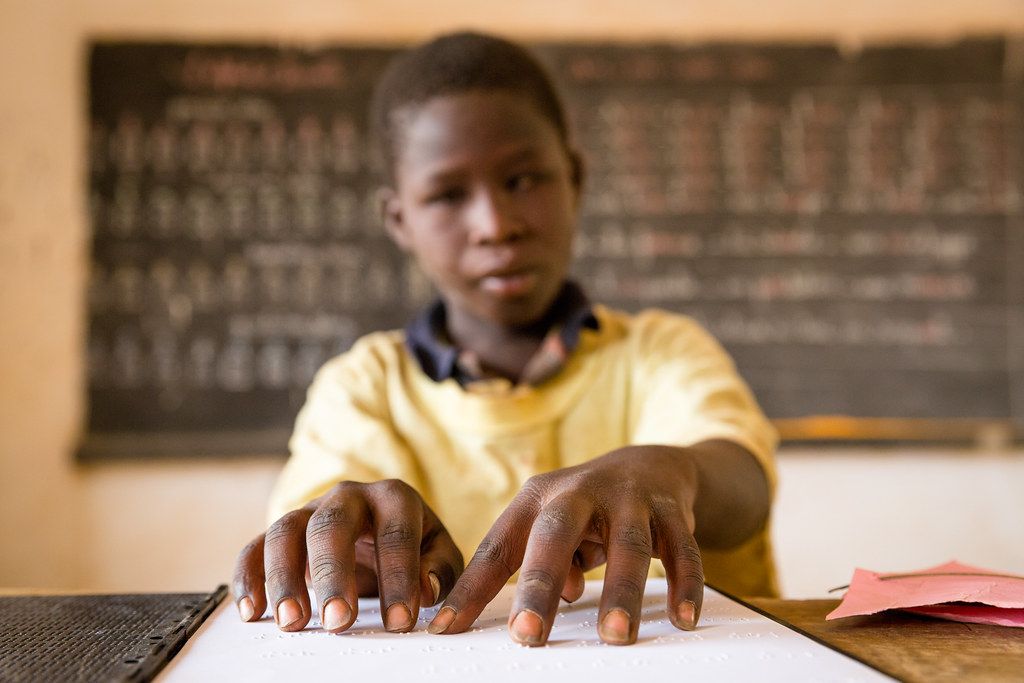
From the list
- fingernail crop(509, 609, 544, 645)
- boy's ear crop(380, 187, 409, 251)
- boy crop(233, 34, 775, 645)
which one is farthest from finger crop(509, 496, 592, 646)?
boy's ear crop(380, 187, 409, 251)

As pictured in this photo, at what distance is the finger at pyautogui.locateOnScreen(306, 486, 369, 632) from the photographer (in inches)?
16.0

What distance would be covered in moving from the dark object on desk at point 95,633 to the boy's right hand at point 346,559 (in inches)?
1.5

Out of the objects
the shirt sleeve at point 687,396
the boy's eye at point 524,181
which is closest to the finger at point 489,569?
the shirt sleeve at point 687,396

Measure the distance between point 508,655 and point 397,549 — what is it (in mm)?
105

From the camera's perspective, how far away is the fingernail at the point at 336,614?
1.32 feet

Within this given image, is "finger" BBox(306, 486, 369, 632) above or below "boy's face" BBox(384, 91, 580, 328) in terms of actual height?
below

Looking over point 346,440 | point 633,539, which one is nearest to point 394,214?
point 346,440

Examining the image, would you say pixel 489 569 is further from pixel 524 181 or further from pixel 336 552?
pixel 524 181

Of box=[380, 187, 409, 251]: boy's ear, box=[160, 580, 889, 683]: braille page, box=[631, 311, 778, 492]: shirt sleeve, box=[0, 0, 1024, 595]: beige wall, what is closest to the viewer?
box=[160, 580, 889, 683]: braille page

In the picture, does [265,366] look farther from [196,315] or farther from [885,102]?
[885,102]

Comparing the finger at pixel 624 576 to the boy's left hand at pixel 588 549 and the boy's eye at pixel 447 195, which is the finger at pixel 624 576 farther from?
the boy's eye at pixel 447 195

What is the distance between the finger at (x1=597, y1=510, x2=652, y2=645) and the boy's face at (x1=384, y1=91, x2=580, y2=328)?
40 cm

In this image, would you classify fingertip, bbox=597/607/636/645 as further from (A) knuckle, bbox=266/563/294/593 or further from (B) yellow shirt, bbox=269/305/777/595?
(B) yellow shirt, bbox=269/305/777/595

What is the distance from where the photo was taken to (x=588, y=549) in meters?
0.48
